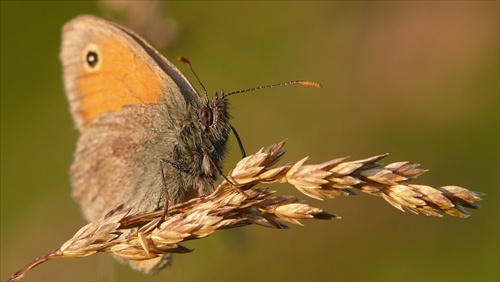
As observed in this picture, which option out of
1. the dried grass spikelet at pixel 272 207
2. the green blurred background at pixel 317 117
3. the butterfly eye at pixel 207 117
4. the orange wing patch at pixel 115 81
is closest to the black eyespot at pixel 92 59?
the orange wing patch at pixel 115 81

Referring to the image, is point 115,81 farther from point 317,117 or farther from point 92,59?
point 317,117

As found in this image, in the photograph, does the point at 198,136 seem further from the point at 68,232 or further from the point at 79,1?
the point at 79,1

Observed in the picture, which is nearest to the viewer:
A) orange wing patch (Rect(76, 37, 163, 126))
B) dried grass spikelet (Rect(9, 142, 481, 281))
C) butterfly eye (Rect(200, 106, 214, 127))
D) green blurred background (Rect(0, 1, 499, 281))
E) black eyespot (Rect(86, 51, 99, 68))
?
dried grass spikelet (Rect(9, 142, 481, 281))

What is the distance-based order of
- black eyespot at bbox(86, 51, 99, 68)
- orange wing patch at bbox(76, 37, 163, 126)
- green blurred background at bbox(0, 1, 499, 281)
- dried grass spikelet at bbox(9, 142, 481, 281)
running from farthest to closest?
green blurred background at bbox(0, 1, 499, 281) → black eyespot at bbox(86, 51, 99, 68) → orange wing patch at bbox(76, 37, 163, 126) → dried grass spikelet at bbox(9, 142, 481, 281)

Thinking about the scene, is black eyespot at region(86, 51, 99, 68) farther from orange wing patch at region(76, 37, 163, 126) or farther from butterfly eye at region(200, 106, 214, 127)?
butterfly eye at region(200, 106, 214, 127)

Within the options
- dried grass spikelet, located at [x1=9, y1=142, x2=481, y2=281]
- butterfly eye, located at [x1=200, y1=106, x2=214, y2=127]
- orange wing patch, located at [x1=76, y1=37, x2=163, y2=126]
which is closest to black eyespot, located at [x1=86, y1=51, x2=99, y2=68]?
orange wing patch, located at [x1=76, y1=37, x2=163, y2=126]

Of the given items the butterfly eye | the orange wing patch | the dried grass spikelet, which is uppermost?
the orange wing patch
